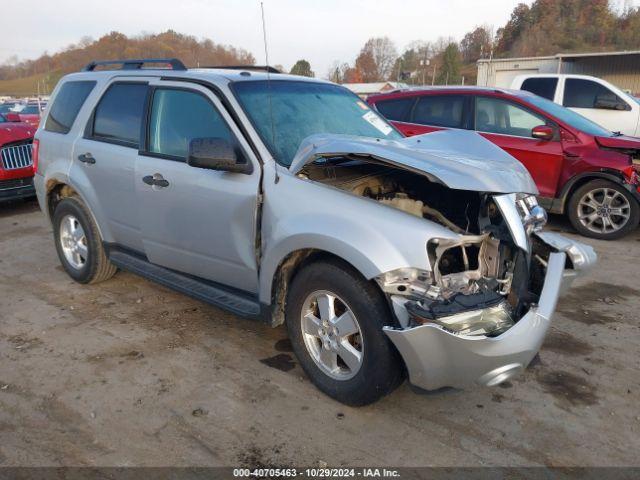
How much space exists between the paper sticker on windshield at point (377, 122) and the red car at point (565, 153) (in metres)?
3.20

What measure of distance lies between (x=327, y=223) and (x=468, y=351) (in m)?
0.98

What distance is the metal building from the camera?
20.2 m

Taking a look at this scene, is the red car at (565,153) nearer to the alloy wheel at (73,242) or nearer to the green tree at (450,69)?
the alloy wheel at (73,242)

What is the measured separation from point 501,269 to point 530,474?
103 cm

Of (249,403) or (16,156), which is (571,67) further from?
(249,403)

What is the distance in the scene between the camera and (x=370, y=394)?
2887 mm

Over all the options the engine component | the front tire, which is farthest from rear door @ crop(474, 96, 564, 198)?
the front tire

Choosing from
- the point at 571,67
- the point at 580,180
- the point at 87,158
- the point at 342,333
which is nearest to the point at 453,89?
the point at 580,180

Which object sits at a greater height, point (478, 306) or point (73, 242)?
point (478, 306)

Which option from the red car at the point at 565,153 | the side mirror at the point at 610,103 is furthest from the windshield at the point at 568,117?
the side mirror at the point at 610,103

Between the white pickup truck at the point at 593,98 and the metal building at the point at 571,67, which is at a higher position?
the metal building at the point at 571,67

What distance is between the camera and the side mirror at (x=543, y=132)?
21.6 ft

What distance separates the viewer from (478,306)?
260 centimetres

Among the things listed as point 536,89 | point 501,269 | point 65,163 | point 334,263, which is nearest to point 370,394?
point 334,263
